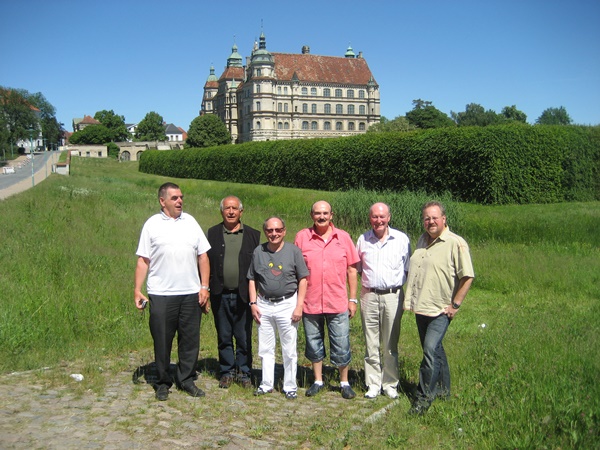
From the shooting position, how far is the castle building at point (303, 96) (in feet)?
364

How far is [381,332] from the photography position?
5.79 m

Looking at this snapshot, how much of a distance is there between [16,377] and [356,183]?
82.2ft

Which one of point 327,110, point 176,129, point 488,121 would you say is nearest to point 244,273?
point 488,121

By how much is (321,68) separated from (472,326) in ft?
361

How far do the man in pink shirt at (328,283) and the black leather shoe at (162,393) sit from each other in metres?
1.39

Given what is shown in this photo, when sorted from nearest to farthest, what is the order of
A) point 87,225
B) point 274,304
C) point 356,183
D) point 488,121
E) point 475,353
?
point 274,304
point 475,353
point 87,225
point 356,183
point 488,121

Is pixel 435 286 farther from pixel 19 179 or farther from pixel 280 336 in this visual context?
pixel 19 179

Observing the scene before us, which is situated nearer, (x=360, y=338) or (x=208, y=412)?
(x=208, y=412)

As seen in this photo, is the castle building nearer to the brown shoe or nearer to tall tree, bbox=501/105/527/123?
tall tree, bbox=501/105/527/123

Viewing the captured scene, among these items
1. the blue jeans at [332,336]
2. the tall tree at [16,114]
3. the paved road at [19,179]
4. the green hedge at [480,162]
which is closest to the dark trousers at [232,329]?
the blue jeans at [332,336]

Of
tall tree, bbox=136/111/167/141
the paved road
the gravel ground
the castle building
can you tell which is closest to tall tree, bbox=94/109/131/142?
tall tree, bbox=136/111/167/141

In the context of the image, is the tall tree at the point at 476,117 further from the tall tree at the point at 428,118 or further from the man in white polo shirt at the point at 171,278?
the man in white polo shirt at the point at 171,278

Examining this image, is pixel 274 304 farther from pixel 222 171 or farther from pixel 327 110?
pixel 327 110

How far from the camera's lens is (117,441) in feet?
14.8
